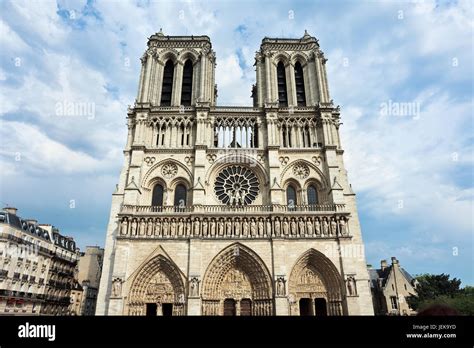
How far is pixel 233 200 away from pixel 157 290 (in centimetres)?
746

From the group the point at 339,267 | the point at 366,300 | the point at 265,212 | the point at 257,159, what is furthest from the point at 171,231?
the point at 366,300

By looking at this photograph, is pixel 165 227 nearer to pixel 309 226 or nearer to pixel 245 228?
pixel 245 228

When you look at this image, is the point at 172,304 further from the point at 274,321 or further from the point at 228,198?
the point at 274,321

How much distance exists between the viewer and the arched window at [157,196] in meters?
21.2

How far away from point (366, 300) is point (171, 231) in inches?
477

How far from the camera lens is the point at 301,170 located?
22.0 m

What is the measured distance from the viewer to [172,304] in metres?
17.9

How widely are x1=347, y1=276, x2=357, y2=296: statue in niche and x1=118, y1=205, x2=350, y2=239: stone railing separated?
99.0 inches

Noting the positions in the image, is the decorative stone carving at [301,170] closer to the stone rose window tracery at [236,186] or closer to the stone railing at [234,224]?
the stone rose window tracery at [236,186]

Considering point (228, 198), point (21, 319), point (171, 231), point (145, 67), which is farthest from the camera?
point (145, 67)

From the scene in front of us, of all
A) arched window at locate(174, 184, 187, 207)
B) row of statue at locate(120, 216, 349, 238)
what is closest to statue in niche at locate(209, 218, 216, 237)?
row of statue at locate(120, 216, 349, 238)

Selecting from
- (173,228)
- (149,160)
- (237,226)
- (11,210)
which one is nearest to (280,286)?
(237,226)

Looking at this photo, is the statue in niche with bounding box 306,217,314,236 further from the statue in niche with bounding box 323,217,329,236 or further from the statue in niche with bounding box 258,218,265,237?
the statue in niche with bounding box 258,218,265,237

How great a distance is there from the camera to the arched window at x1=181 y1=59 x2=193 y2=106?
2489 centimetres
